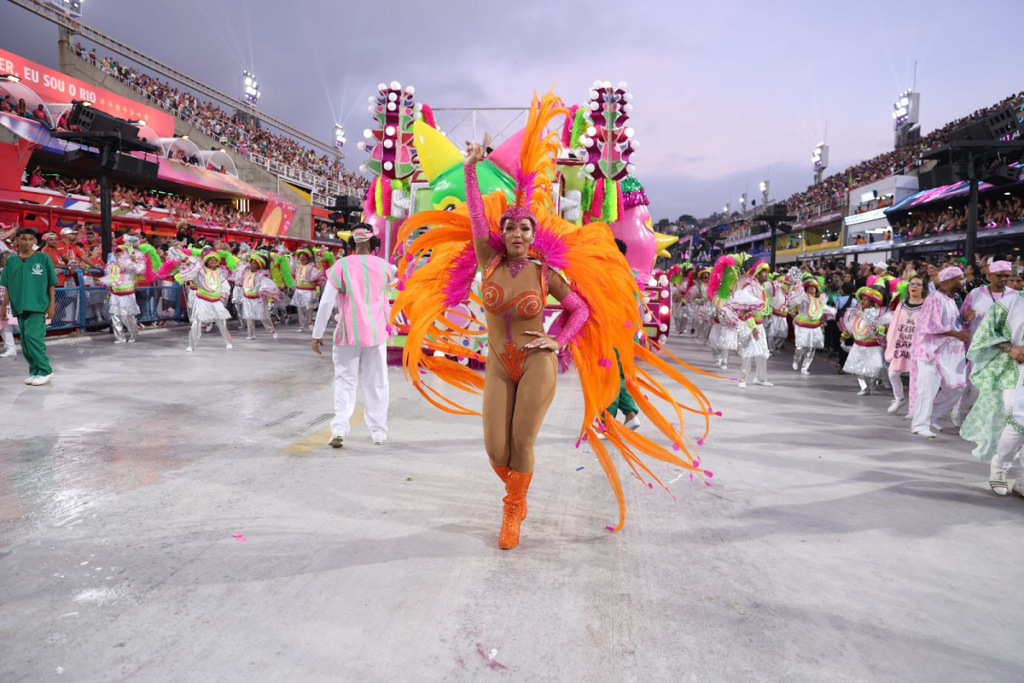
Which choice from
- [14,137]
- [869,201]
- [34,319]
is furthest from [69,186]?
[869,201]

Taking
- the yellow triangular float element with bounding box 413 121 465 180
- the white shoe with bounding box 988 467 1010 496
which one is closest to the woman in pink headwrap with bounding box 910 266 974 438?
the white shoe with bounding box 988 467 1010 496

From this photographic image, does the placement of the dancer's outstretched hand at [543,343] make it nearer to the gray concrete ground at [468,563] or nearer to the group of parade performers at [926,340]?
the gray concrete ground at [468,563]

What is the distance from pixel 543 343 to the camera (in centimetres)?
340

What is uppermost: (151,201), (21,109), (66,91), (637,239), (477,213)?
(66,91)

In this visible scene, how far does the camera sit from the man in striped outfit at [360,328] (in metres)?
5.33

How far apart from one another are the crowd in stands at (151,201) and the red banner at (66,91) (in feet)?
8.53

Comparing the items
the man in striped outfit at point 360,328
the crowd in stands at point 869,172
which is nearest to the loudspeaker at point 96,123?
the man in striped outfit at point 360,328

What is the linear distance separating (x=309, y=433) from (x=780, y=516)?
3.86 metres

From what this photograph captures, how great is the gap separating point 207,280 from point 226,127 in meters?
30.0

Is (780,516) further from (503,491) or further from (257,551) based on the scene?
(257,551)

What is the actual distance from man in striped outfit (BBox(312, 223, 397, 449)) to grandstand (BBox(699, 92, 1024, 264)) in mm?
8476

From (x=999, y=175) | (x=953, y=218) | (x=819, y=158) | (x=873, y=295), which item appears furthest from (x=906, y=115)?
(x=873, y=295)

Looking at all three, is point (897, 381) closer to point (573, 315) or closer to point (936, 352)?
point (936, 352)

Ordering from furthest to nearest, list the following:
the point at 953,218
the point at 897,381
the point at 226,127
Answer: the point at 226,127, the point at 953,218, the point at 897,381
